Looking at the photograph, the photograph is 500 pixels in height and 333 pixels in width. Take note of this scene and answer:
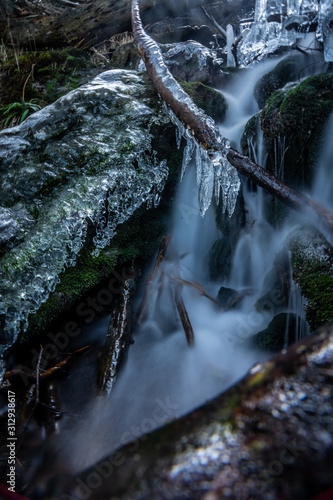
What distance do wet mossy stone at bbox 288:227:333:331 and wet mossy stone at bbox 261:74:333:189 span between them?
Result: 0.84 meters

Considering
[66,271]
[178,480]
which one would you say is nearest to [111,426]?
[66,271]

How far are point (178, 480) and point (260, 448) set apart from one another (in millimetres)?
215

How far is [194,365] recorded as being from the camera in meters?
2.97

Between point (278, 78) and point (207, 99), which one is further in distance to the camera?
point (278, 78)

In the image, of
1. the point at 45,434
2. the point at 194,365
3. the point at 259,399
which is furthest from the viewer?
the point at 194,365

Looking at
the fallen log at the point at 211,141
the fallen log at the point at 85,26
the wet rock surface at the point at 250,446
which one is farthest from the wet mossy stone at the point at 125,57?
the wet rock surface at the point at 250,446

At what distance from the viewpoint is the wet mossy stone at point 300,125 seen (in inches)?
138

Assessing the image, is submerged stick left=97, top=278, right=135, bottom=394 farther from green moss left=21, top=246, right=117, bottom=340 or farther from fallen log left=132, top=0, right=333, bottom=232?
fallen log left=132, top=0, right=333, bottom=232

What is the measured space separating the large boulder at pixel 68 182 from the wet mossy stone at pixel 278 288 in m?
1.75

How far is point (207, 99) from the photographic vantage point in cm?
471

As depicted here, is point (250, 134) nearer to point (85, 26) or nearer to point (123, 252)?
point (123, 252)

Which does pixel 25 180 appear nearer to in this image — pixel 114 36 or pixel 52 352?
pixel 52 352

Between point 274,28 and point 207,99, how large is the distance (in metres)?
3.41

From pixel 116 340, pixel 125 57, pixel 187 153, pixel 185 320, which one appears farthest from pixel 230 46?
pixel 116 340
